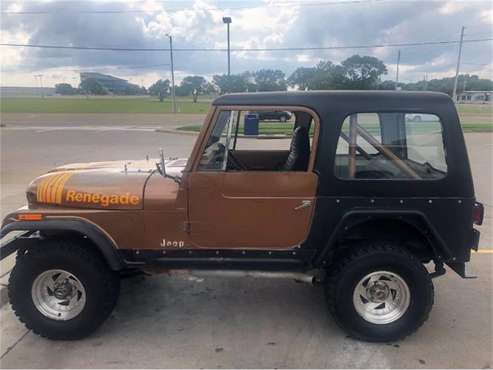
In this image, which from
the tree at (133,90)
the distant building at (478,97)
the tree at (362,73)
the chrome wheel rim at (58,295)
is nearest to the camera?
the chrome wheel rim at (58,295)

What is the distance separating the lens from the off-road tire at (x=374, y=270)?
116 inches

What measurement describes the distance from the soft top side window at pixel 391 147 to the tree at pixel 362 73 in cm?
454

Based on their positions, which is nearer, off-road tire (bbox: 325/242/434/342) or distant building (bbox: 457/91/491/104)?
off-road tire (bbox: 325/242/434/342)

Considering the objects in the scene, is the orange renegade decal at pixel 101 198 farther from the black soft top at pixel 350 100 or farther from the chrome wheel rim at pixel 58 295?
the black soft top at pixel 350 100

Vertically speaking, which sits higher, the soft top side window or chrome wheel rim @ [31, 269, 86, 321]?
the soft top side window

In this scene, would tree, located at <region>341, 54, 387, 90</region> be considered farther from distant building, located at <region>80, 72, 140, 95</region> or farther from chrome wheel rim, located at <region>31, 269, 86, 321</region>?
distant building, located at <region>80, 72, 140, 95</region>

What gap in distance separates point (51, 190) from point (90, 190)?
1.02 feet

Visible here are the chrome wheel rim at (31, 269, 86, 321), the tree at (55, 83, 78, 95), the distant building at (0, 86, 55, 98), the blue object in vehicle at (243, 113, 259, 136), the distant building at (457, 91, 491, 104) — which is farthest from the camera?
the distant building at (0, 86, 55, 98)

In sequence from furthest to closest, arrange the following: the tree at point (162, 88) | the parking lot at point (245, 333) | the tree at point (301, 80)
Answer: the tree at point (162, 88) < the tree at point (301, 80) < the parking lot at point (245, 333)

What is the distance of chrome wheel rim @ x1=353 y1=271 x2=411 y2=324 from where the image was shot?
3.03m

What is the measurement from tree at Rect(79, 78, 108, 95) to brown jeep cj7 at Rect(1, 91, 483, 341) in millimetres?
118367

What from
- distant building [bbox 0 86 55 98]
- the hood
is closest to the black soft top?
the hood

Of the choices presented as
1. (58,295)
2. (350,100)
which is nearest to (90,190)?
(58,295)

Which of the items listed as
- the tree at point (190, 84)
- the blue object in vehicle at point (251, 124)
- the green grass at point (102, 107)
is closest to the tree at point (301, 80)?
Result: the blue object in vehicle at point (251, 124)
